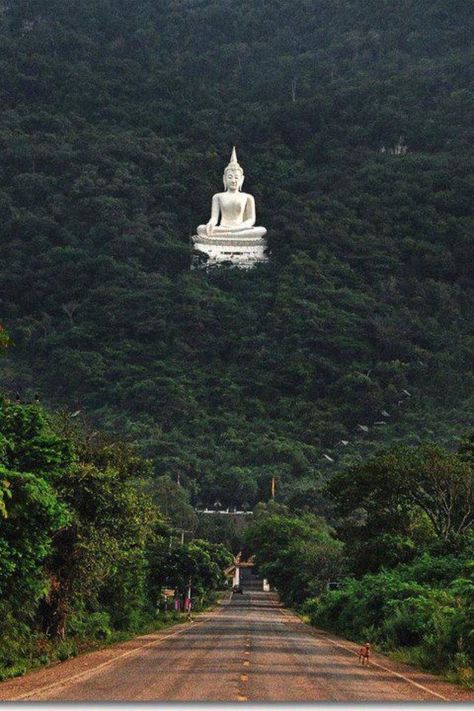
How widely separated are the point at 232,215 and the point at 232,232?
1612 mm

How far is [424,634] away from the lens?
34.5 metres

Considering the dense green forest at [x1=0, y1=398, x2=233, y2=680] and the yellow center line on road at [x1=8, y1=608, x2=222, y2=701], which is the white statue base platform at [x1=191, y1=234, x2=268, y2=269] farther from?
the yellow center line on road at [x1=8, y1=608, x2=222, y2=701]

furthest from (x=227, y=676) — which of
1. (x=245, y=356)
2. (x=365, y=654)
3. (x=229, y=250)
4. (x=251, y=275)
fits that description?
(x=251, y=275)

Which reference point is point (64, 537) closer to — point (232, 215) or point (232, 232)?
point (232, 215)

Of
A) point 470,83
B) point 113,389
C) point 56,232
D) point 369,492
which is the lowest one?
point 369,492

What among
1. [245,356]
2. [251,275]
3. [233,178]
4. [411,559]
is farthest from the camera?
[251,275]

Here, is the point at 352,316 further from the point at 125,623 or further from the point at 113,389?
the point at 125,623

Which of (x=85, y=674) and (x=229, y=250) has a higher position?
(x=229, y=250)

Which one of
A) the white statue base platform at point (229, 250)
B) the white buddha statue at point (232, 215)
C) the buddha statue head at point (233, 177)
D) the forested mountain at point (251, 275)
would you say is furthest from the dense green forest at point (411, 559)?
the buddha statue head at point (233, 177)

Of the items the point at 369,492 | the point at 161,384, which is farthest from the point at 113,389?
the point at 369,492

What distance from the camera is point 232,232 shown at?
5408 inches

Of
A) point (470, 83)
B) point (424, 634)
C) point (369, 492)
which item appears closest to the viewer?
point (424, 634)

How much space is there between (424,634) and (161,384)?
86.7 meters

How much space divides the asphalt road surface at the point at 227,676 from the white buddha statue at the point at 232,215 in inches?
3672
